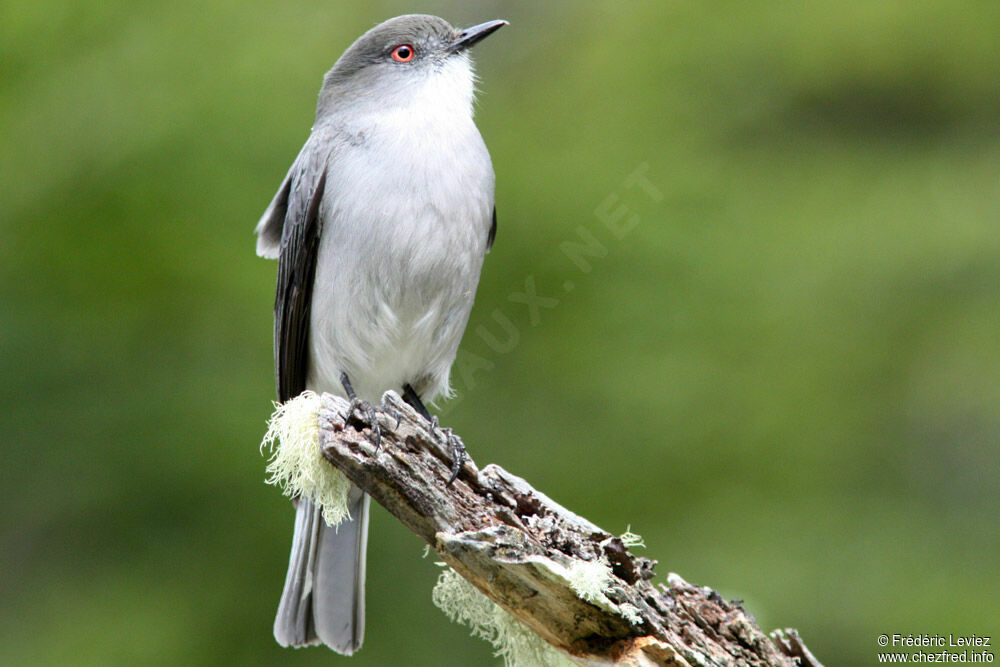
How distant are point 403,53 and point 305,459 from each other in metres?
2.19

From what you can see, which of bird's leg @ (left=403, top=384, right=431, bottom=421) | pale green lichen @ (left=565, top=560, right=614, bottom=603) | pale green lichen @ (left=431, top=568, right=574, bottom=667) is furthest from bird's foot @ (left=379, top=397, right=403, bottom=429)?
bird's leg @ (left=403, top=384, right=431, bottom=421)

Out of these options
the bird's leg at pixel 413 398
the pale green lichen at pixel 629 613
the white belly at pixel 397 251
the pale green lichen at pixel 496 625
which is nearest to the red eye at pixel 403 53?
the white belly at pixel 397 251

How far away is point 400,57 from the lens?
4.77 metres

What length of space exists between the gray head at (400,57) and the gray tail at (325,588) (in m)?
1.86

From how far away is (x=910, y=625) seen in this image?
5086 mm

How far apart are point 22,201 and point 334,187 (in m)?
1.79

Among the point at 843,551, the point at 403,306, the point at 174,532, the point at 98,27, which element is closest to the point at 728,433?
the point at 843,551

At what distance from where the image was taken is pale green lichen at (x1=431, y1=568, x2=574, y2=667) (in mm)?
3459

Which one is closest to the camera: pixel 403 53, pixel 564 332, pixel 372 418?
pixel 372 418

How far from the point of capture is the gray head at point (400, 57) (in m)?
4.73

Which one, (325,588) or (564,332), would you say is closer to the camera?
(325,588)

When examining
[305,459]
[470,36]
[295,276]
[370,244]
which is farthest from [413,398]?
[470,36]

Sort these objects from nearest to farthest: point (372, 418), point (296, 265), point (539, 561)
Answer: point (539, 561) → point (372, 418) → point (296, 265)

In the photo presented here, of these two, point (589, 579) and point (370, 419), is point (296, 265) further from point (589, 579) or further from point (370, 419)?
point (589, 579)
